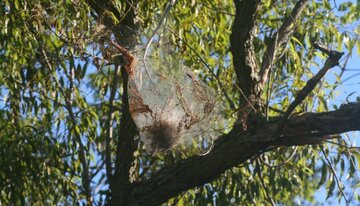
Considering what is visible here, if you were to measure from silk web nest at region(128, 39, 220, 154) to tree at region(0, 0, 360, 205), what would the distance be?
200 mm

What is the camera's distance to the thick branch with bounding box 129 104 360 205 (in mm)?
4270

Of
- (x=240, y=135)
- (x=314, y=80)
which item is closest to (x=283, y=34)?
(x=240, y=135)

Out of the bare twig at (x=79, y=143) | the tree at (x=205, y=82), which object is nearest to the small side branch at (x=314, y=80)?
the tree at (x=205, y=82)

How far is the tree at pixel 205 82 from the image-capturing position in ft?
15.0

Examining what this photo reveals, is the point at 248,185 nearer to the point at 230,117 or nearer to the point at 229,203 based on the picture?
the point at 229,203

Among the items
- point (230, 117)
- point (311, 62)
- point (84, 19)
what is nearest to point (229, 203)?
point (230, 117)

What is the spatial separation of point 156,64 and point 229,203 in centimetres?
172

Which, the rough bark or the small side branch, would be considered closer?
the small side branch

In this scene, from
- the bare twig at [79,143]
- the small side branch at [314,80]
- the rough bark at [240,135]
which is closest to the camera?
the small side branch at [314,80]

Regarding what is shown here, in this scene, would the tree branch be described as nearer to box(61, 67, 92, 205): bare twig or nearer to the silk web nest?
the silk web nest

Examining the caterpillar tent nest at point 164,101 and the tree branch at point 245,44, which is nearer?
the caterpillar tent nest at point 164,101

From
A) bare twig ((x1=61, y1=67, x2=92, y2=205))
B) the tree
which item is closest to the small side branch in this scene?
the tree

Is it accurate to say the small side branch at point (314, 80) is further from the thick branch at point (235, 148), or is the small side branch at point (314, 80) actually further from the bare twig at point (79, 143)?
the bare twig at point (79, 143)

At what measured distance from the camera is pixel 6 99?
21.2ft
